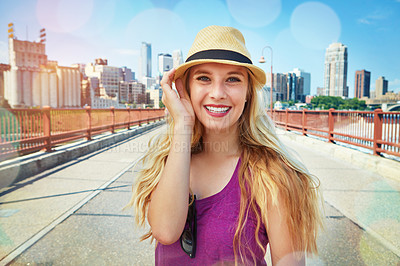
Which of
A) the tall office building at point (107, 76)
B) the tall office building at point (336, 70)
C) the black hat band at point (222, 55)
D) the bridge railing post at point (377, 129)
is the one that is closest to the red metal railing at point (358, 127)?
the bridge railing post at point (377, 129)

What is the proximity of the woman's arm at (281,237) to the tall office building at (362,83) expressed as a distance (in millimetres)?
187613

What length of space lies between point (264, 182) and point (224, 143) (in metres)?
0.38

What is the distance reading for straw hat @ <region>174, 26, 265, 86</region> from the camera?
1390mm

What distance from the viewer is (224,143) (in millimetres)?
1625

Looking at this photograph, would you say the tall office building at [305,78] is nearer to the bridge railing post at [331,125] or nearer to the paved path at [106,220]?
the bridge railing post at [331,125]

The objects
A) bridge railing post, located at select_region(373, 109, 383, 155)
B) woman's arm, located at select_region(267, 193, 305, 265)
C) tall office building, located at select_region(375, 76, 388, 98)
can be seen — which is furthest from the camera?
tall office building, located at select_region(375, 76, 388, 98)

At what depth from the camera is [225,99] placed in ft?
4.79

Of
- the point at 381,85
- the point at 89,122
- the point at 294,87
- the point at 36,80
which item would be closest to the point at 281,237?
the point at 89,122

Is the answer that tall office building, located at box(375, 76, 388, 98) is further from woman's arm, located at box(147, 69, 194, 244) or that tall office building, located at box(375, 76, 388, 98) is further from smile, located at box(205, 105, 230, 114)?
woman's arm, located at box(147, 69, 194, 244)

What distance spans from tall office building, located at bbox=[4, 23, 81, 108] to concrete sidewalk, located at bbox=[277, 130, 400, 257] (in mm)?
126781

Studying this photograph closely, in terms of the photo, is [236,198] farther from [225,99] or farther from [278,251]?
[225,99]

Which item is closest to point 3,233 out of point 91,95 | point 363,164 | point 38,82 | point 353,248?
point 353,248

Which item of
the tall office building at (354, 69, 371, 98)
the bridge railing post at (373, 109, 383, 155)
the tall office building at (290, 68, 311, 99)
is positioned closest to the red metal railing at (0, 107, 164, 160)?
the bridge railing post at (373, 109, 383, 155)

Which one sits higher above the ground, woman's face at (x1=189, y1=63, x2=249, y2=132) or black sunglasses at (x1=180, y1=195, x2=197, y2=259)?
woman's face at (x1=189, y1=63, x2=249, y2=132)
